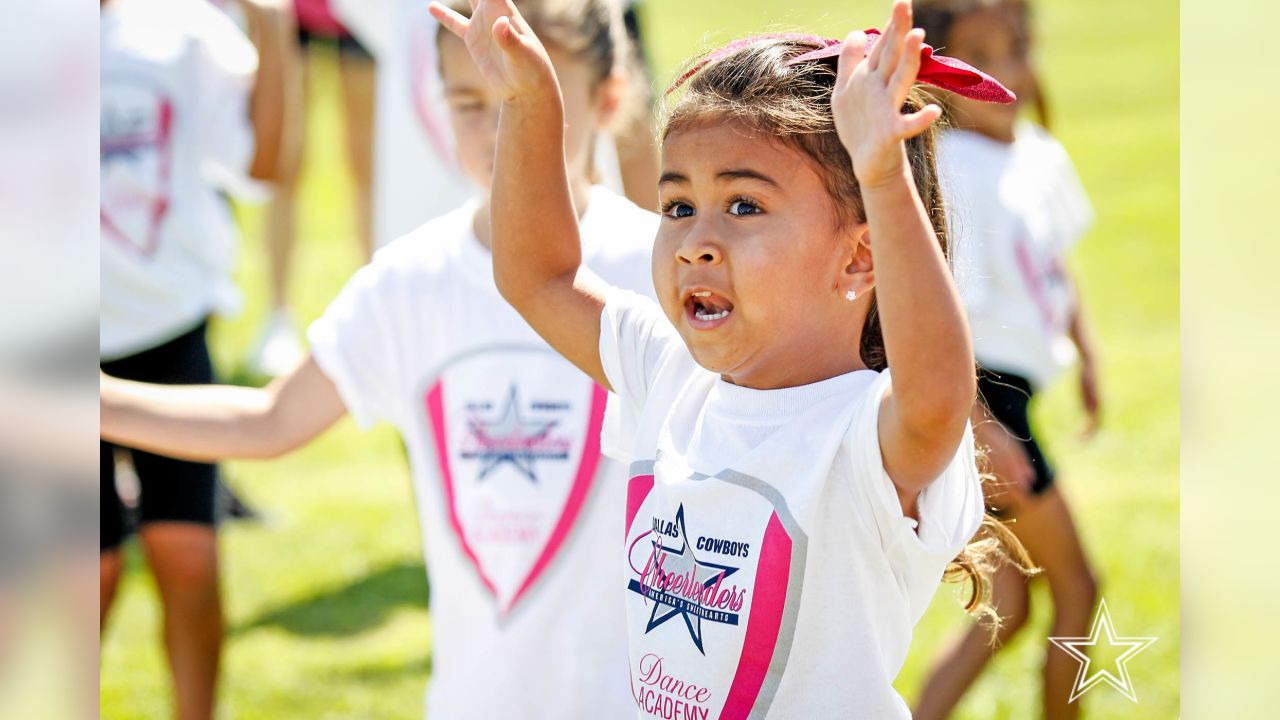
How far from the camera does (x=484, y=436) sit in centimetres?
241

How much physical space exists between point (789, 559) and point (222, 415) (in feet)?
3.45

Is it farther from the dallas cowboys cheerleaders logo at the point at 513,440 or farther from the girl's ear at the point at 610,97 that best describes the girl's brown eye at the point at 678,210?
the girl's ear at the point at 610,97

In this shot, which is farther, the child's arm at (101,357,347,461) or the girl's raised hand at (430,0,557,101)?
the child's arm at (101,357,347,461)

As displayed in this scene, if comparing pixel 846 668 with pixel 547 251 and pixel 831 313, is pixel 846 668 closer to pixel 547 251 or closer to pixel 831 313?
pixel 831 313

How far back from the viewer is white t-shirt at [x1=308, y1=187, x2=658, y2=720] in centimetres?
233

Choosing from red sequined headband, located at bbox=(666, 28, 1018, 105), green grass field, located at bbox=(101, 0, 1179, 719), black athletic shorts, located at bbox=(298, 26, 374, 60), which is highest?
black athletic shorts, located at bbox=(298, 26, 374, 60)

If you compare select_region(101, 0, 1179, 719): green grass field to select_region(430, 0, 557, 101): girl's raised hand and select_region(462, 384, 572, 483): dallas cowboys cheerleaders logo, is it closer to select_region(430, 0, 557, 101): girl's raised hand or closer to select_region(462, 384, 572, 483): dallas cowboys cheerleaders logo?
select_region(430, 0, 557, 101): girl's raised hand

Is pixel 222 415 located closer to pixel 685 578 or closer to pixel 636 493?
pixel 636 493

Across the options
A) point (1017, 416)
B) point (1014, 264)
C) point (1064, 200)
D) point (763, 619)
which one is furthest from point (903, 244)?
point (1064, 200)

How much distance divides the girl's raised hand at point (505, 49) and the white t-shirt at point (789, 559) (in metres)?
0.44

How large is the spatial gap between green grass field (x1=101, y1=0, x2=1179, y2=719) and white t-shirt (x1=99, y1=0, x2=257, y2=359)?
1.14 m

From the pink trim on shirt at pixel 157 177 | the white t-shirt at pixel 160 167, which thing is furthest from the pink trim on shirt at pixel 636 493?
the pink trim on shirt at pixel 157 177

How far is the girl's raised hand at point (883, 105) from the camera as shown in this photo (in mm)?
1343

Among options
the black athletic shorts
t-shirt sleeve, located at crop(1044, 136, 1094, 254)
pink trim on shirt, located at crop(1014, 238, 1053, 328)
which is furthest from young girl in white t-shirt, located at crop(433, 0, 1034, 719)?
the black athletic shorts
